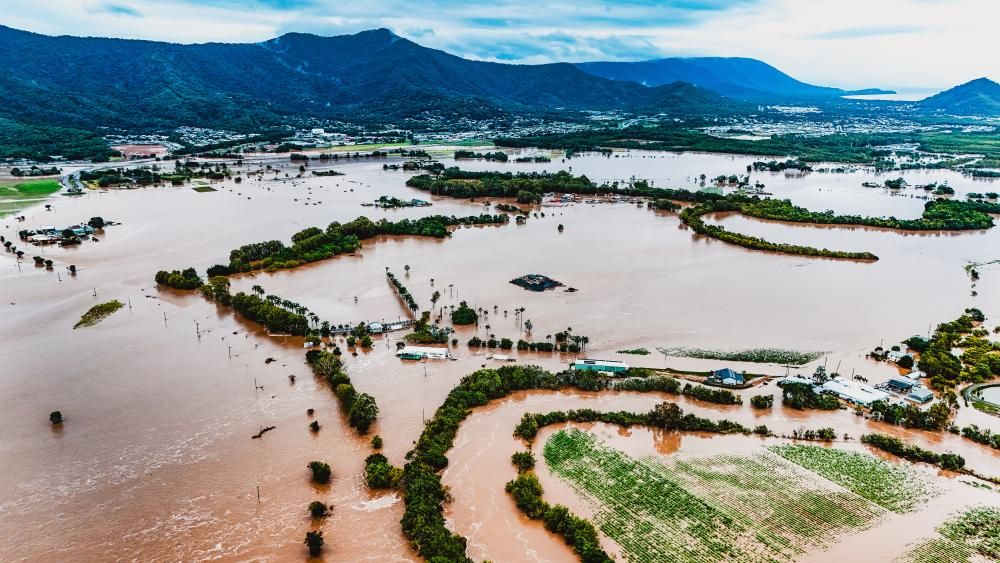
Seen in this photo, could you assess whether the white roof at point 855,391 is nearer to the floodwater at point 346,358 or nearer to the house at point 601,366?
the floodwater at point 346,358

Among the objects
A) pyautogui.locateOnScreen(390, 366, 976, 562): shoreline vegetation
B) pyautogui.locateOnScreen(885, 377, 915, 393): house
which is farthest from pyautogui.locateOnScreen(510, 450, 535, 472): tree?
pyautogui.locateOnScreen(885, 377, 915, 393): house

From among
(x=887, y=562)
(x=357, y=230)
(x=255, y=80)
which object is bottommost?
(x=887, y=562)

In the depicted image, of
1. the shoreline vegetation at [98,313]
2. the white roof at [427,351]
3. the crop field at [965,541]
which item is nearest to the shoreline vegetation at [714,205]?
the white roof at [427,351]

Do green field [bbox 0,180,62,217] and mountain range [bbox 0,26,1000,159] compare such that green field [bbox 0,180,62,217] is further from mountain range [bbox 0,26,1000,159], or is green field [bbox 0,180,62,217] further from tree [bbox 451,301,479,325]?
tree [bbox 451,301,479,325]

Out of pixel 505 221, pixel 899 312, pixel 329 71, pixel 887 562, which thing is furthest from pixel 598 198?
pixel 329 71

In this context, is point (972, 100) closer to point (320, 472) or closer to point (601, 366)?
point (601, 366)

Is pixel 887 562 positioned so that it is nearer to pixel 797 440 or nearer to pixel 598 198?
pixel 797 440
